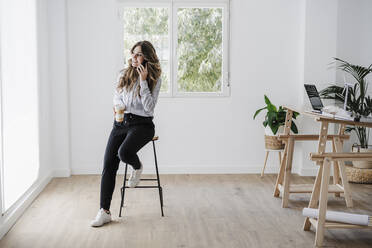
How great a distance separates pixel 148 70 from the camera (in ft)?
12.1

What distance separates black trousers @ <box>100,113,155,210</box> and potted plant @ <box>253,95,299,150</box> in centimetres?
185

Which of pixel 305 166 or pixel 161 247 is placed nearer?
pixel 161 247

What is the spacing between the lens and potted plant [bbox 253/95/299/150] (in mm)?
5059

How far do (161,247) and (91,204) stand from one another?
1.31 metres

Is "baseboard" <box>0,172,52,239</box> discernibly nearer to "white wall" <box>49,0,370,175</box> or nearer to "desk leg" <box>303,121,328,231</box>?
"white wall" <box>49,0,370,175</box>

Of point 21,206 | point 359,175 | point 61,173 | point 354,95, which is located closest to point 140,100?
point 21,206

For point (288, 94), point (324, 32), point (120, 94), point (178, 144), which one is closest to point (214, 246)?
point (120, 94)

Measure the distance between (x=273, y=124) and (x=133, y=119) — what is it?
1995 millimetres

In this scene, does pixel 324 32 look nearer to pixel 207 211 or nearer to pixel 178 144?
pixel 178 144

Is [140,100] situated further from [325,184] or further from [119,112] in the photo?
[325,184]

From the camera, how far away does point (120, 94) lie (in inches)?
147

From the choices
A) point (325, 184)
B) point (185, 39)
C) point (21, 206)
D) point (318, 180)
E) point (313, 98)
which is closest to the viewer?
point (325, 184)

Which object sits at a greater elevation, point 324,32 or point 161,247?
point 324,32

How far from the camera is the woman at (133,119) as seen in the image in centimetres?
359
